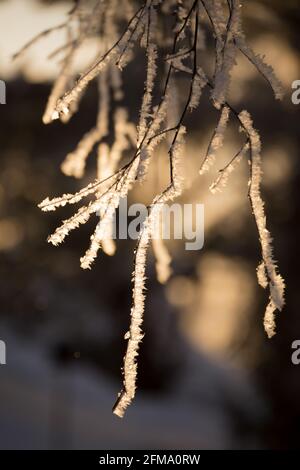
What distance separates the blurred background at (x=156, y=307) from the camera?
7266mm

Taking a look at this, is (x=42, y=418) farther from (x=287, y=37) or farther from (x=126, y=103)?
(x=287, y=37)

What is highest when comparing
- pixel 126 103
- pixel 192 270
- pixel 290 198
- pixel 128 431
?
pixel 126 103

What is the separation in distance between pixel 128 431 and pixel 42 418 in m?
1.07

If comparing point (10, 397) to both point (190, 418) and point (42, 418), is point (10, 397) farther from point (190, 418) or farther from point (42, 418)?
point (190, 418)

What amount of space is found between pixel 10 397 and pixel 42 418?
0.68 meters

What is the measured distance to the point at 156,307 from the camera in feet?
28.5

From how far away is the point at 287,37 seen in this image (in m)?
6.55

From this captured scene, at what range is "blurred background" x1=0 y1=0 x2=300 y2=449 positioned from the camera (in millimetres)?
7266

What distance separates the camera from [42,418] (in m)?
8.35

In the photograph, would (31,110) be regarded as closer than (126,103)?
No

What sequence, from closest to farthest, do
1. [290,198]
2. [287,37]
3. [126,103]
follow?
[287,37] < [290,198] < [126,103]

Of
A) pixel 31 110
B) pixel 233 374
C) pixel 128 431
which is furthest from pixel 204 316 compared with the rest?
pixel 31 110

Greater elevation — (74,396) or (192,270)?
(192,270)

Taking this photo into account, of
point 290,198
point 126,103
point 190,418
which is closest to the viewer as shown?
point 290,198
